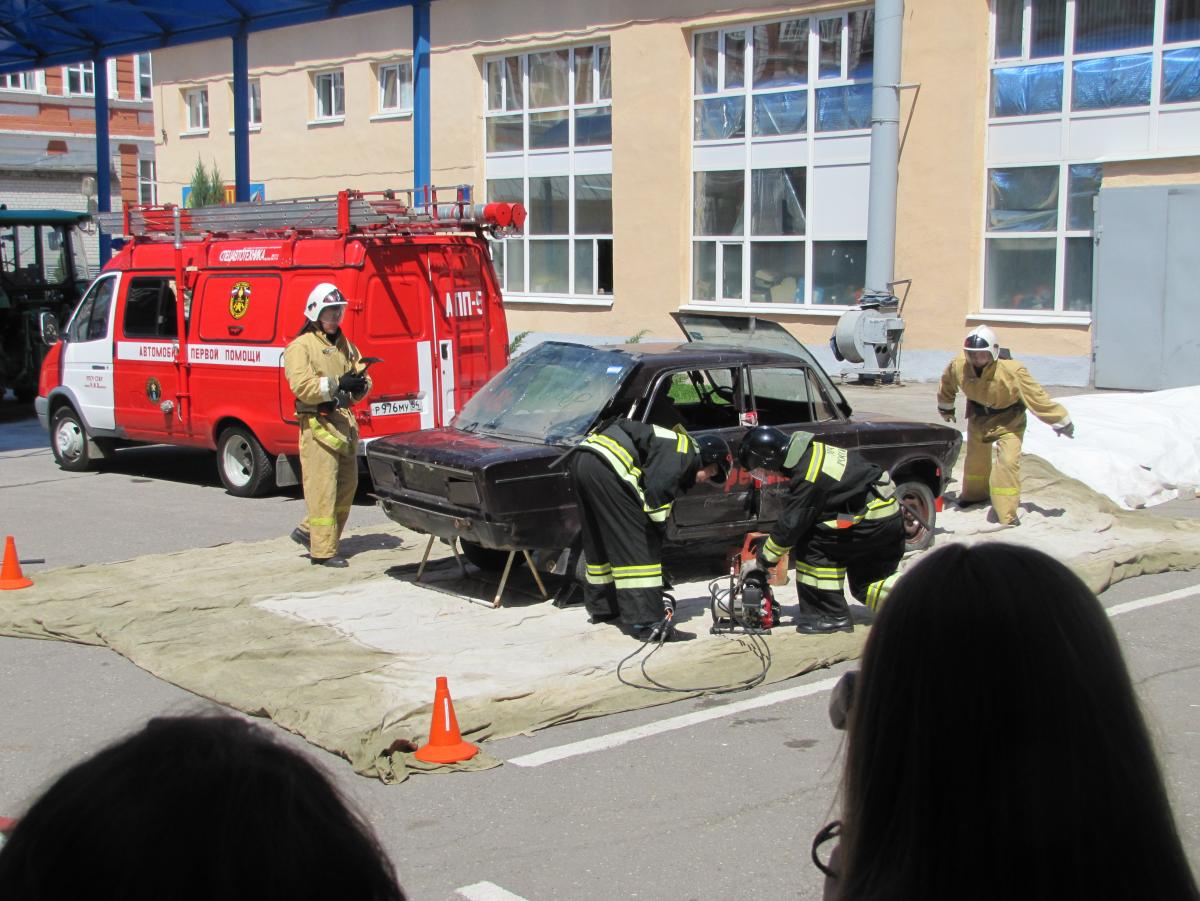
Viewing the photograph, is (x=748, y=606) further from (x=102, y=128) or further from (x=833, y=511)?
(x=102, y=128)

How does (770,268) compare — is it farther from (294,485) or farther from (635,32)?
(294,485)

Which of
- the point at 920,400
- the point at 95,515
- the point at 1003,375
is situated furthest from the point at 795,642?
the point at 920,400

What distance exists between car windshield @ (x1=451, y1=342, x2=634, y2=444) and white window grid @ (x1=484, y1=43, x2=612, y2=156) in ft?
57.7

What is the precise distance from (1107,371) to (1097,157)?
3201 millimetres

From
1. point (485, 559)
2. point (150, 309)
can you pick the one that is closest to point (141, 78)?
point (150, 309)

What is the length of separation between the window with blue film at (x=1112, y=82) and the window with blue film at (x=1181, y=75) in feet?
0.80

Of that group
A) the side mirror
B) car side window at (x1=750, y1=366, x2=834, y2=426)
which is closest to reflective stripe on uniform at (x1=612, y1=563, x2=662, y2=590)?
car side window at (x1=750, y1=366, x2=834, y2=426)

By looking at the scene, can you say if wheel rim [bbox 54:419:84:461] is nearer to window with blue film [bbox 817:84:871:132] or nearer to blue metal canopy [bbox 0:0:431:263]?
blue metal canopy [bbox 0:0:431:263]

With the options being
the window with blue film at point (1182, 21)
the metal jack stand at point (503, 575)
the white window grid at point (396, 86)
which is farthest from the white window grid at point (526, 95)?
the metal jack stand at point (503, 575)

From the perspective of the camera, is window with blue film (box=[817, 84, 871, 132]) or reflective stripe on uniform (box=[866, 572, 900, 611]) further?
window with blue film (box=[817, 84, 871, 132])

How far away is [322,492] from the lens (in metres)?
9.23

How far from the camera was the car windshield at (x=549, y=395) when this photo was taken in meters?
8.48

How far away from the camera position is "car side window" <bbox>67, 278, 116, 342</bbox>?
1366 cm

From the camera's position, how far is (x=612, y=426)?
7652 millimetres
